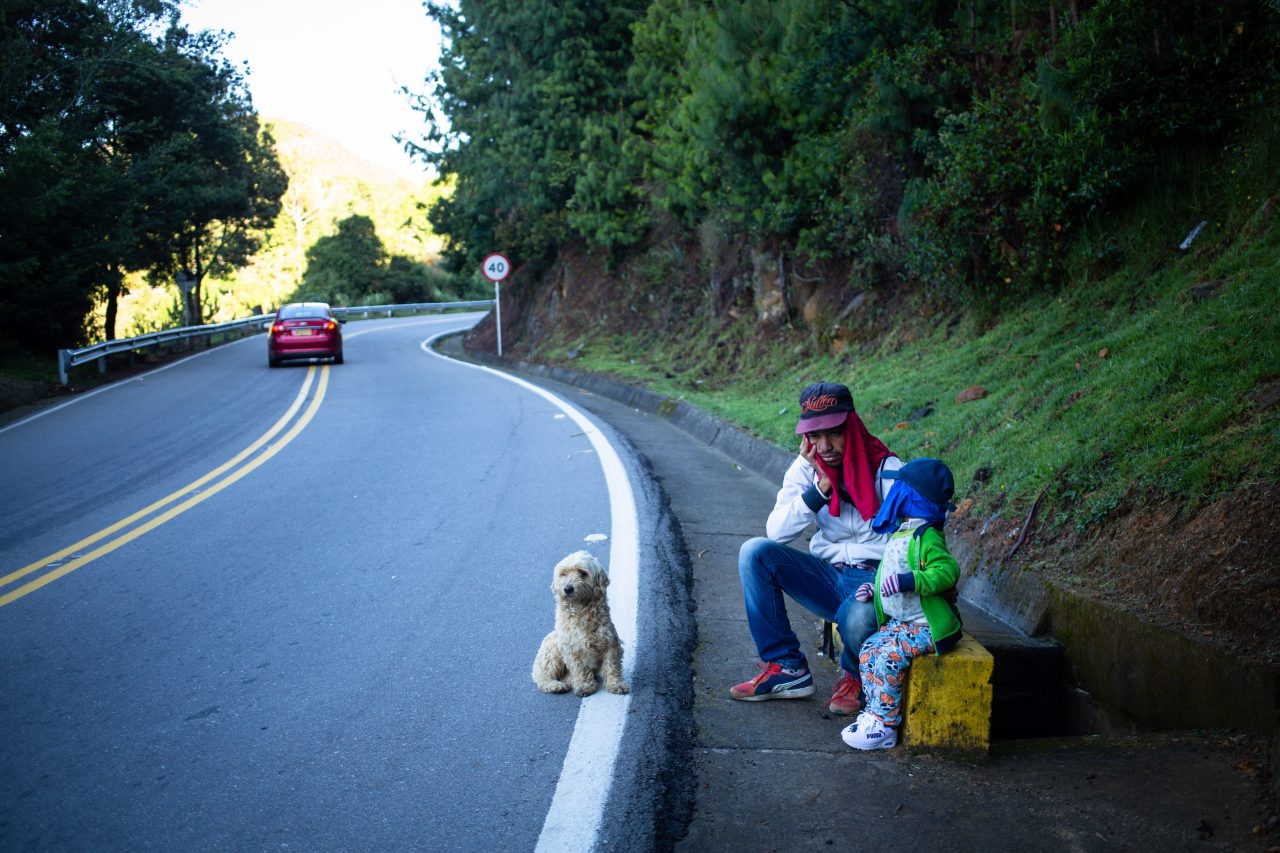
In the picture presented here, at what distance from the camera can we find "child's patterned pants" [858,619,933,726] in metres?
4.22

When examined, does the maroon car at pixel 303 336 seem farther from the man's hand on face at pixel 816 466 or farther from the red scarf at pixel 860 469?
the red scarf at pixel 860 469

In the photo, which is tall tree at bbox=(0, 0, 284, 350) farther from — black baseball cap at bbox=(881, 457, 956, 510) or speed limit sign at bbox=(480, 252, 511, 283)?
black baseball cap at bbox=(881, 457, 956, 510)

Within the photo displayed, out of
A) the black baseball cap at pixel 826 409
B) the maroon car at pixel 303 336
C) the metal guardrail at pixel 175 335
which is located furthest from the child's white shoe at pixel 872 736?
the maroon car at pixel 303 336

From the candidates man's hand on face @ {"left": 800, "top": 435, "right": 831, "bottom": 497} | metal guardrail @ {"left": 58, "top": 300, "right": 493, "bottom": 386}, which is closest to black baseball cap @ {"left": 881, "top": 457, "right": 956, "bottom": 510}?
man's hand on face @ {"left": 800, "top": 435, "right": 831, "bottom": 497}

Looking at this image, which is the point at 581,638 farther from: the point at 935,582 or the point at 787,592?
the point at 935,582

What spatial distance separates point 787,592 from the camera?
4977 millimetres

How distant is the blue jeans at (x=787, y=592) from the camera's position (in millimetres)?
4797

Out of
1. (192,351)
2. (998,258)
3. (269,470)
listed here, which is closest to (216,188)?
(192,351)

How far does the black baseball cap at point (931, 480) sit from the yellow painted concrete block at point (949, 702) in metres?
0.63

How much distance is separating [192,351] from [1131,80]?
28.0 m

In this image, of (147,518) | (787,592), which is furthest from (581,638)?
(147,518)

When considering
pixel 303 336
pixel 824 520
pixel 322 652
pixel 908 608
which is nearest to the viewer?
pixel 908 608

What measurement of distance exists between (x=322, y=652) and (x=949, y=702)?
10.1 ft

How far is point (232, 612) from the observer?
612 cm
